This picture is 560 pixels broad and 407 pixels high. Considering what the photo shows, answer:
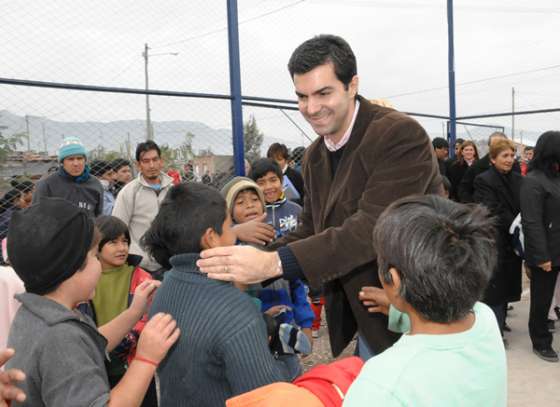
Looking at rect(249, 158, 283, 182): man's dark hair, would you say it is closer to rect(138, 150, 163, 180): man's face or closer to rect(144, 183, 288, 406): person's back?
rect(138, 150, 163, 180): man's face

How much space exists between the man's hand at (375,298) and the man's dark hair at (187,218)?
55 centimetres

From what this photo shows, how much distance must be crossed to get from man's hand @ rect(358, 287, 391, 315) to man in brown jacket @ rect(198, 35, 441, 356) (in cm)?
9

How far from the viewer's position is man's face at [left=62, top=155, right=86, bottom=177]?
13.2 feet

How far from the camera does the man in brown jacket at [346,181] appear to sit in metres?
1.71

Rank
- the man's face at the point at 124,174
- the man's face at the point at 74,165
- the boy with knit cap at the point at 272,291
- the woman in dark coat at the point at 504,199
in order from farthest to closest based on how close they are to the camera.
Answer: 1. the man's face at the point at 124,174
2. the woman in dark coat at the point at 504,199
3. the man's face at the point at 74,165
4. the boy with knit cap at the point at 272,291

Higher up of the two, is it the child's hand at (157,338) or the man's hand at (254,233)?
the man's hand at (254,233)

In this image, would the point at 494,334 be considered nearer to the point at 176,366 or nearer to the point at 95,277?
the point at 176,366

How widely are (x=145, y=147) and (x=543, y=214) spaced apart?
3.34m

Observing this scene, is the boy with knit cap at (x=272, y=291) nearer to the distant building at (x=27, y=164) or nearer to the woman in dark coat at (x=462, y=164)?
the distant building at (x=27, y=164)

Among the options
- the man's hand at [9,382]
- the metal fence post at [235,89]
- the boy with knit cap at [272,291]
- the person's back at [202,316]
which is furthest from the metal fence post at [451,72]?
the man's hand at [9,382]

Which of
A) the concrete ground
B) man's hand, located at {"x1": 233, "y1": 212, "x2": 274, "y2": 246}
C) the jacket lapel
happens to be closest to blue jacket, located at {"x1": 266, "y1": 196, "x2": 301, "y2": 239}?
the concrete ground

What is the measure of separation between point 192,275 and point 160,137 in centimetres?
279

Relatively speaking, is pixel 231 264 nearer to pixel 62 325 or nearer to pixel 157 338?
pixel 157 338

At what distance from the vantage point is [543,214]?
3988 mm
